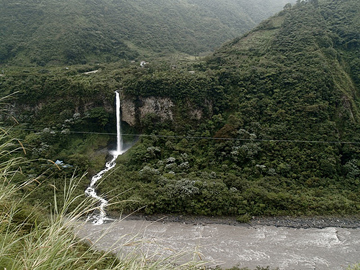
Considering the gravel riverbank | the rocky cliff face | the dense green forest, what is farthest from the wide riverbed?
the rocky cliff face

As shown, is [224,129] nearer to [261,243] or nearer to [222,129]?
[222,129]

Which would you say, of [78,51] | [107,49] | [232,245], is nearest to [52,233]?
[232,245]

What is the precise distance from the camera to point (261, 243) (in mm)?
11000

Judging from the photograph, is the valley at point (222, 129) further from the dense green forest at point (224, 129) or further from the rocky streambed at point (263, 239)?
the rocky streambed at point (263, 239)

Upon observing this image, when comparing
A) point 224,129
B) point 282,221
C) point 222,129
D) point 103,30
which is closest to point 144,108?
point 222,129

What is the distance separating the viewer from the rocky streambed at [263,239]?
9891mm

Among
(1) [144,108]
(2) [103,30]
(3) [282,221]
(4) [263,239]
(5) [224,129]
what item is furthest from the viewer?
(2) [103,30]

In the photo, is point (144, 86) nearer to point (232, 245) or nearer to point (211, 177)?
point (211, 177)

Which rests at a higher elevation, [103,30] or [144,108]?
[103,30]

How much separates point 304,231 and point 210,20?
53.5 metres

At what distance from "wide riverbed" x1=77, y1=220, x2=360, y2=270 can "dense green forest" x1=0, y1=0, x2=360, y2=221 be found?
1138 mm

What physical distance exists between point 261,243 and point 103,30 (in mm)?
39315

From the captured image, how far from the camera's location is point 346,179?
48.0ft

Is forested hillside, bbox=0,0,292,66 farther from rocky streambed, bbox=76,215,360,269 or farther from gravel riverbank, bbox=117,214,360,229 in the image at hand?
rocky streambed, bbox=76,215,360,269
